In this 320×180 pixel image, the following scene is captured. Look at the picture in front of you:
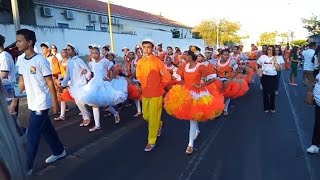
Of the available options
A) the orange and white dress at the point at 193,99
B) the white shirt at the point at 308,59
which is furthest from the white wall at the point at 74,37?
the orange and white dress at the point at 193,99

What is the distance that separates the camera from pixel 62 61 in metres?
10.5

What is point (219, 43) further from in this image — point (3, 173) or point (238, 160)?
point (3, 173)

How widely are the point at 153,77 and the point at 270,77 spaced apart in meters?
4.84

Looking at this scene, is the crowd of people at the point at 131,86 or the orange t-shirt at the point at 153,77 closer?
the crowd of people at the point at 131,86

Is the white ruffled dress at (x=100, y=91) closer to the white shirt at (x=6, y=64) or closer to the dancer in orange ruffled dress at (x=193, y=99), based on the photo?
the white shirt at (x=6, y=64)

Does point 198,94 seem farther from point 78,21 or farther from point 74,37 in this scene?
point 78,21

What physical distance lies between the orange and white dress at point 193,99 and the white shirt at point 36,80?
233 cm

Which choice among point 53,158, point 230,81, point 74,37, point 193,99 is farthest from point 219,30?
point 53,158

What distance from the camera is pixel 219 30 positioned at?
2908 inches

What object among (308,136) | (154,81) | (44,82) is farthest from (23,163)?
(308,136)

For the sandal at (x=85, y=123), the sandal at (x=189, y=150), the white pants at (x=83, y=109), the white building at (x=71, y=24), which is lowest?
the sandal at (x=85, y=123)

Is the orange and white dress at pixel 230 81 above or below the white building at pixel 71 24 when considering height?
below

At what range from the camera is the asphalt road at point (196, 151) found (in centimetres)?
Answer: 552

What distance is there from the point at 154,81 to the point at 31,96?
2.23 metres
